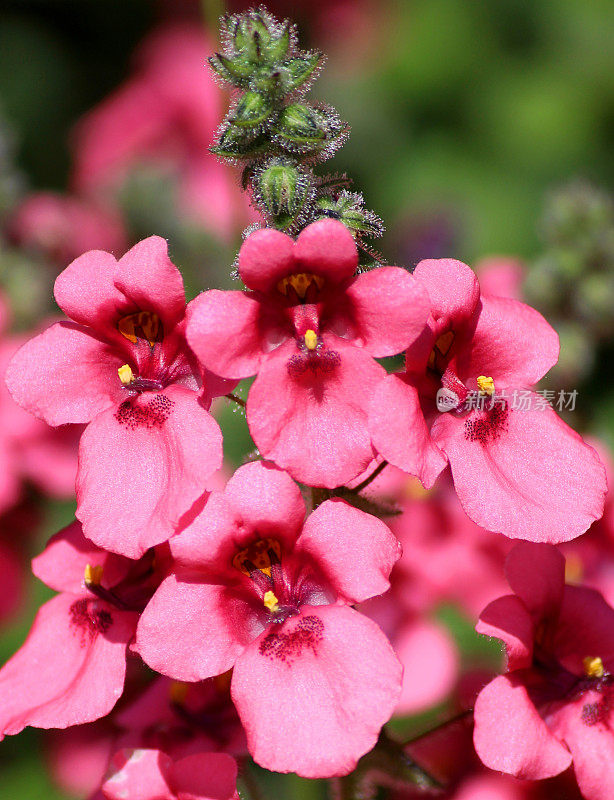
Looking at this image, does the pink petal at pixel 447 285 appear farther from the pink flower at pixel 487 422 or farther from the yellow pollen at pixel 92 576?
the yellow pollen at pixel 92 576

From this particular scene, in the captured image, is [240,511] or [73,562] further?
[73,562]

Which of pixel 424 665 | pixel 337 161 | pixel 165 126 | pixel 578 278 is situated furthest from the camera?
pixel 165 126

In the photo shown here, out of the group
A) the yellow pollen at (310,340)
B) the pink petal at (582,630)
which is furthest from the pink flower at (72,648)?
the pink petal at (582,630)

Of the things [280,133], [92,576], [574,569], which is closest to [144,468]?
[92,576]

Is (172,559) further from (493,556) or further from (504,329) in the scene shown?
(493,556)

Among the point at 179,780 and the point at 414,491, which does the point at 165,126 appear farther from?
the point at 179,780

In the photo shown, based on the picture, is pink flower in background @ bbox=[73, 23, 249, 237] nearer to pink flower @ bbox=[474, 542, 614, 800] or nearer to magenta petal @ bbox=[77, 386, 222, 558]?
magenta petal @ bbox=[77, 386, 222, 558]
